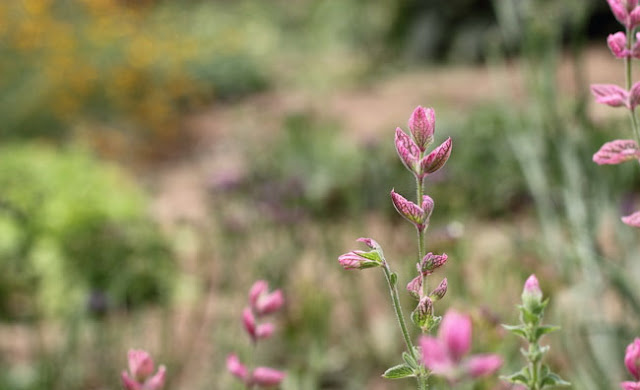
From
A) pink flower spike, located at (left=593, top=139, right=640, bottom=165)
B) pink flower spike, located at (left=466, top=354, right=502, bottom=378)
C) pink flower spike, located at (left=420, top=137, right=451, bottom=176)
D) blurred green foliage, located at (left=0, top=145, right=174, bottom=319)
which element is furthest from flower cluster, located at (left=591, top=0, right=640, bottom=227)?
blurred green foliage, located at (left=0, top=145, right=174, bottom=319)

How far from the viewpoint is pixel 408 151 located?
1.59 feet

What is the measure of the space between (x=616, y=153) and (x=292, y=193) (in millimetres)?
2229

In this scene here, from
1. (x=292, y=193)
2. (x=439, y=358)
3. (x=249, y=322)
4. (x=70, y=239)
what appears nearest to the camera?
(x=439, y=358)

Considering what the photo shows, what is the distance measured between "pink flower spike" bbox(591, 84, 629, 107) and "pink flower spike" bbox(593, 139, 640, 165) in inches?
1.2

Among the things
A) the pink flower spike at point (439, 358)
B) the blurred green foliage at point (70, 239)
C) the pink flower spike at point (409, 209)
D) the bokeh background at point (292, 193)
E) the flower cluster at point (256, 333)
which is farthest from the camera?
the blurred green foliage at point (70, 239)

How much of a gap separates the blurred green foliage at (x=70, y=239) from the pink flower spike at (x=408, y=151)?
282 cm

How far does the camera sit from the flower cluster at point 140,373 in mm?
533

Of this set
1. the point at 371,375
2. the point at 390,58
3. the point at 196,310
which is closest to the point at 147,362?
the point at 371,375

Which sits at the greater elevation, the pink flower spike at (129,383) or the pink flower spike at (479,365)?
the pink flower spike at (479,365)

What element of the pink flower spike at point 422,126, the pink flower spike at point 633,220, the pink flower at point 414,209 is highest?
the pink flower spike at point 422,126

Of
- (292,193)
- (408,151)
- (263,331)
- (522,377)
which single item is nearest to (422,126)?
(408,151)

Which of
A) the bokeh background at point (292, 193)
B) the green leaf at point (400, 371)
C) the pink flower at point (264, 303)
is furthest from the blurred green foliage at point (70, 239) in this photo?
the green leaf at point (400, 371)

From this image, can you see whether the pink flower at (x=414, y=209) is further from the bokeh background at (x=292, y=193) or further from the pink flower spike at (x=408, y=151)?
the bokeh background at (x=292, y=193)

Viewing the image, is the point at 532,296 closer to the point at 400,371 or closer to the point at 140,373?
the point at 400,371
